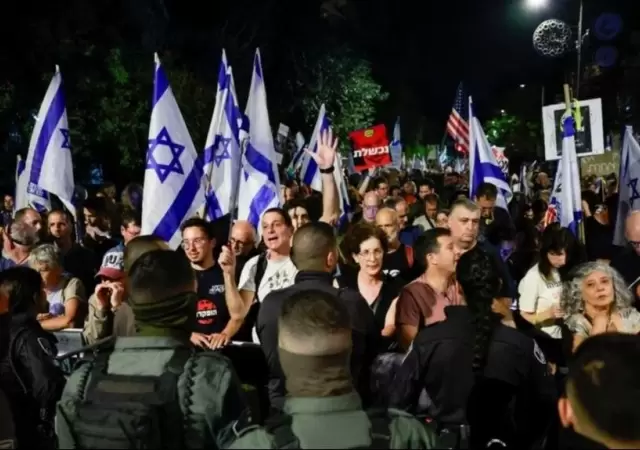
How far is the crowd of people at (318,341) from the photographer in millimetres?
2752

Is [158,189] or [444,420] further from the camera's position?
[158,189]

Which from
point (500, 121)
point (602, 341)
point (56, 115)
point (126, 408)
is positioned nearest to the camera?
point (602, 341)

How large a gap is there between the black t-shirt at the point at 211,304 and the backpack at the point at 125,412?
2533 mm

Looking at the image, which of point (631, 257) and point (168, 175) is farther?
point (168, 175)

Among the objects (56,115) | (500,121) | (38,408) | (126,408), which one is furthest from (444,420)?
(500,121)

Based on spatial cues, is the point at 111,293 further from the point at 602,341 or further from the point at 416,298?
the point at 602,341

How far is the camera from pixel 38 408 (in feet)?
15.5

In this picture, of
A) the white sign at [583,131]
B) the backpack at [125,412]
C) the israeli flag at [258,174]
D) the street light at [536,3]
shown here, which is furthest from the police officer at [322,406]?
the street light at [536,3]

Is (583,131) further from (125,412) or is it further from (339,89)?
(339,89)

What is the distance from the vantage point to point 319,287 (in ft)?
15.3

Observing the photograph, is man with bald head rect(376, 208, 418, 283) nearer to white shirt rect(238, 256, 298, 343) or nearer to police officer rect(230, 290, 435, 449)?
white shirt rect(238, 256, 298, 343)

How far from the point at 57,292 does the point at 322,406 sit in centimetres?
448

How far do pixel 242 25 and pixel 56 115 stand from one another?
23801 mm

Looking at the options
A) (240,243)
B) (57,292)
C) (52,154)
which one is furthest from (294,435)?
(52,154)
